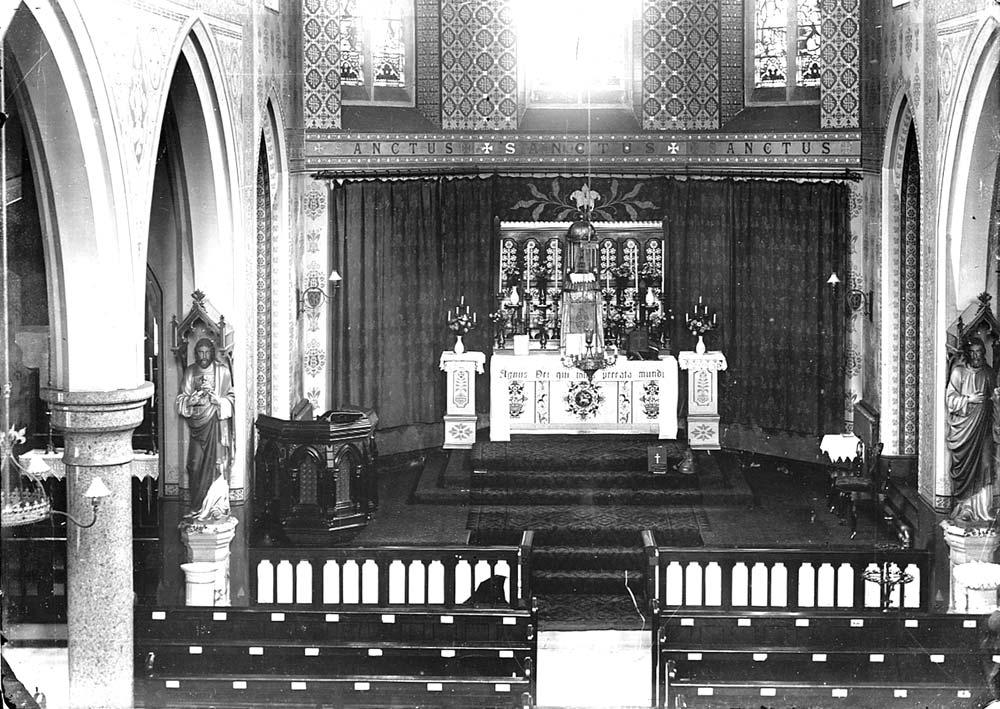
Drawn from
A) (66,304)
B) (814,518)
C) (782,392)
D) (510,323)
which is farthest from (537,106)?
(66,304)

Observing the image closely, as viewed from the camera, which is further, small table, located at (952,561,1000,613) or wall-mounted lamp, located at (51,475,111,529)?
small table, located at (952,561,1000,613)

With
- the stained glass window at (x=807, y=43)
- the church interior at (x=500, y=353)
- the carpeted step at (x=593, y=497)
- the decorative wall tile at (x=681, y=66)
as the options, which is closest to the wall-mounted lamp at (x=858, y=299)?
the church interior at (x=500, y=353)

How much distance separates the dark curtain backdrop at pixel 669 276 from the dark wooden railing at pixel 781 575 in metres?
7.58

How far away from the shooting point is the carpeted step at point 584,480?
1930 cm

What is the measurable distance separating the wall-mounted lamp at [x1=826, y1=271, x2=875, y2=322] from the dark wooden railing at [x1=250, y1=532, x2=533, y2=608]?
8307 mm

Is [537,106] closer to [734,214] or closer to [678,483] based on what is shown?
[734,214]

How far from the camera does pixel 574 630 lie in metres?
15.8

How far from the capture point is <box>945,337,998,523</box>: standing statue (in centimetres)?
1532

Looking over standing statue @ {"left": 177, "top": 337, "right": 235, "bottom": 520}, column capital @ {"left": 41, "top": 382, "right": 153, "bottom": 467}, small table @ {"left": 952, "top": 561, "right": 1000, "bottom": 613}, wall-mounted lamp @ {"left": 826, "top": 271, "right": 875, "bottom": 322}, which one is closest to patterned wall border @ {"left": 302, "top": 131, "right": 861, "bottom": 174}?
wall-mounted lamp @ {"left": 826, "top": 271, "right": 875, "bottom": 322}

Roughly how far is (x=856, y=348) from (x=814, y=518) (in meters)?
3.48

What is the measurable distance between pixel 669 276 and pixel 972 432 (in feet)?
26.3

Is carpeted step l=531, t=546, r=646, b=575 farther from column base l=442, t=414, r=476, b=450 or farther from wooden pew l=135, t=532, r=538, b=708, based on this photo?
column base l=442, t=414, r=476, b=450

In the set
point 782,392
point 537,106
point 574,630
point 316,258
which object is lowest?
point 574,630

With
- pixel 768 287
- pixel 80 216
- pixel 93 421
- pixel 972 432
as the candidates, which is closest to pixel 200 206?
pixel 80 216
